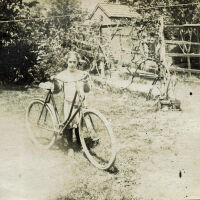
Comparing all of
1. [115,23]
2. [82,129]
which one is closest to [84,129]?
[82,129]

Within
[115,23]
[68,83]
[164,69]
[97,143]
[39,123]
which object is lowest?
[97,143]

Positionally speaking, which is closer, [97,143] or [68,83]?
[68,83]

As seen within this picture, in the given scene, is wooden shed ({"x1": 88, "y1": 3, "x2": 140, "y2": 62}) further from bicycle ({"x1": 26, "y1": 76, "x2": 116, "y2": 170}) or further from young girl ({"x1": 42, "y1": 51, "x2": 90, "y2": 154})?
bicycle ({"x1": 26, "y1": 76, "x2": 116, "y2": 170})

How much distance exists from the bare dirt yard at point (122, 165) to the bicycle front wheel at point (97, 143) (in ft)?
0.45

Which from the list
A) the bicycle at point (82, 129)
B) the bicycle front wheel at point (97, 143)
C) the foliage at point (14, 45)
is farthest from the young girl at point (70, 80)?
the foliage at point (14, 45)

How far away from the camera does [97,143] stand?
4.57 metres

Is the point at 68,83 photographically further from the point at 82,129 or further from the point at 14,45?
the point at 14,45

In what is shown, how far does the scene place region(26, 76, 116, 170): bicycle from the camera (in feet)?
12.6

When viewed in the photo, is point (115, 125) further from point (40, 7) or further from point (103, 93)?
point (40, 7)

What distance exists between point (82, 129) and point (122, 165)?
707mm

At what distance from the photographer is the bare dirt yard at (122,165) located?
342cm

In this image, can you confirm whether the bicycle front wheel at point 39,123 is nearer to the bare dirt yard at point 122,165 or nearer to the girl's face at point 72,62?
the bare dirt yard at point 122,165

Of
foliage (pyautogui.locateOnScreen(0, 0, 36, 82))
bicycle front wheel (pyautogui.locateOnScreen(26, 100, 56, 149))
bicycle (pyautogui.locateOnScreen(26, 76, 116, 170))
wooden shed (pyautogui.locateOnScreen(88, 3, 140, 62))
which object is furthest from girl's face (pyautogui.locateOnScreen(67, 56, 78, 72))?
foliage (pyautogui.locateOnScreen(0, 0, 36, 82))

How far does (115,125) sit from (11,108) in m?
2.51
